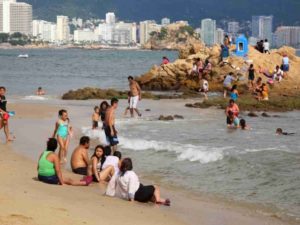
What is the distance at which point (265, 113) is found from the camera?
84.9 ft

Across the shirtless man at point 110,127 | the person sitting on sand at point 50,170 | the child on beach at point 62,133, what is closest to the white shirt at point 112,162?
the person sitting on sand at point 50,170

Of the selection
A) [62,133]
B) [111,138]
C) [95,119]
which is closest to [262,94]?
[95,119]

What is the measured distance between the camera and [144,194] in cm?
1100

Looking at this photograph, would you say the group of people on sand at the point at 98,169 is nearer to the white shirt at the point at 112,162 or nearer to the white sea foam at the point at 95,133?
the white shirt at the point at 112,162

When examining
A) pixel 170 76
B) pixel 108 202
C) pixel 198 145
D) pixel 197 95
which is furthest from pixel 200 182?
pixel 170 76

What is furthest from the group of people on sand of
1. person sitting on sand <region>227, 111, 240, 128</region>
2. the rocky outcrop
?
the rocky outcrop

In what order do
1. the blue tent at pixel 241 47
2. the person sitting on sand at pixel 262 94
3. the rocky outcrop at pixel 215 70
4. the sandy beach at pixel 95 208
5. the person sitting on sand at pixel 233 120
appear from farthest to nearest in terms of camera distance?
the blue tent at pixel 241 47
the rocky outcrop at pixel 215 70
the person sitting on sand at pixel 262 94
the person sitting on sand at pixel 233 120
the sandy beach at pixel 95 208

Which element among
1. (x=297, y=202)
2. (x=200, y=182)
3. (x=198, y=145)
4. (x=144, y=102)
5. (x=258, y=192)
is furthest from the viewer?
(x=144, y=102)

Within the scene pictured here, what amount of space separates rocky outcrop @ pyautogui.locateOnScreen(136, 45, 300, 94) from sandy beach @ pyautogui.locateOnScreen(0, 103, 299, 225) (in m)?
23.6

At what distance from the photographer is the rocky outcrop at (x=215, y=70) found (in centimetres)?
3603

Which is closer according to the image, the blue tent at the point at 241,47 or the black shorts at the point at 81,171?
the black shorts at the point at 81,171

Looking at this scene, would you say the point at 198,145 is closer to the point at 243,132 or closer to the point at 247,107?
the point at 243,132

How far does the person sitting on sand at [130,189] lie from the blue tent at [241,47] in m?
26.9

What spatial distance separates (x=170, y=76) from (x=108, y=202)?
28.2 m
